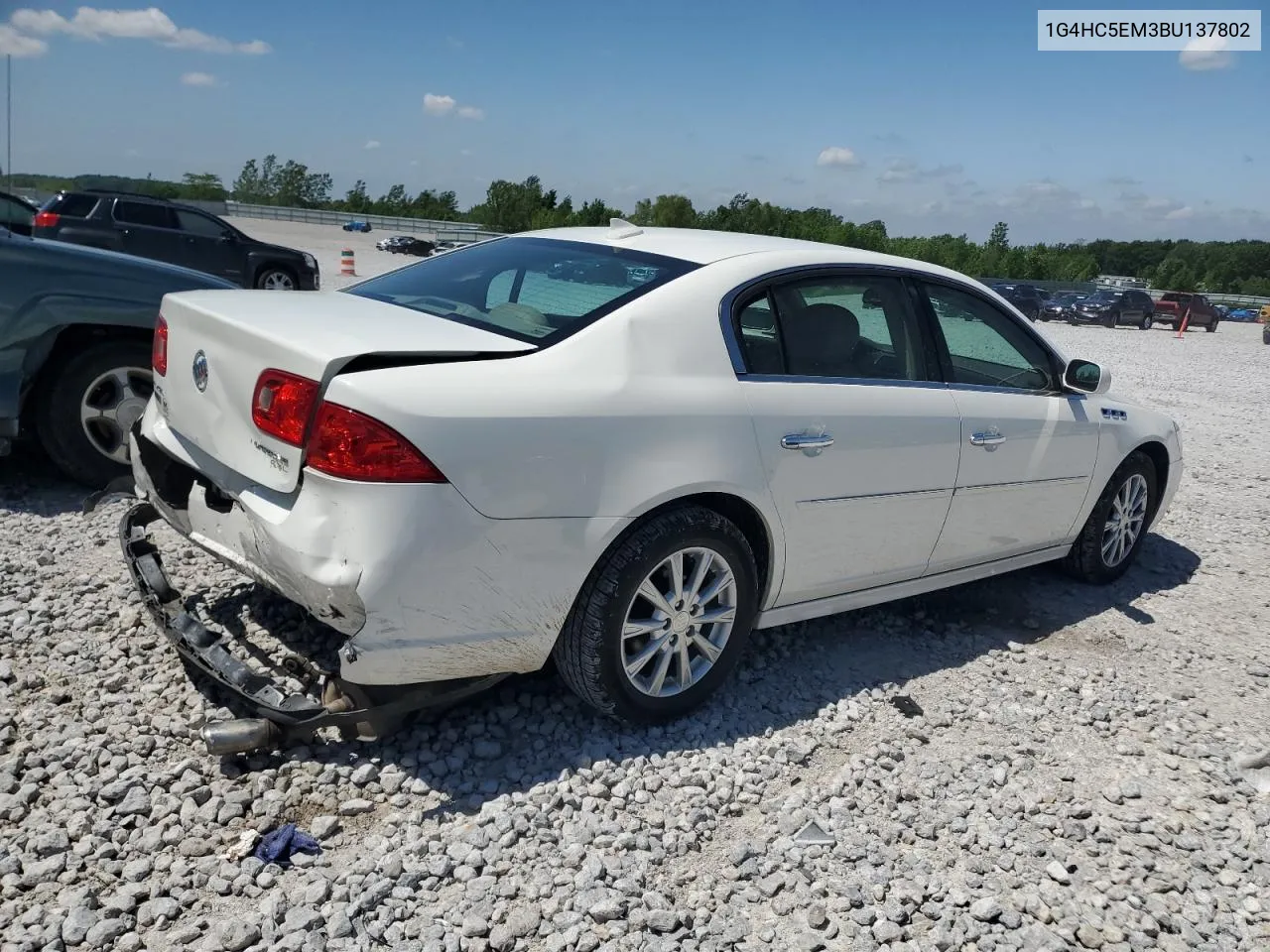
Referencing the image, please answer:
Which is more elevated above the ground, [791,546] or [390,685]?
[791,546]

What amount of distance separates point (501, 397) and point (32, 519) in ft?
10.7

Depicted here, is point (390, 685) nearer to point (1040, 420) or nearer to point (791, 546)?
point (791, 546)

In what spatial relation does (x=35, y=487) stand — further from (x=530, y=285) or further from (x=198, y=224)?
(x=198, y=224)

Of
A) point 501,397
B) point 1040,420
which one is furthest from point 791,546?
point 1040,420

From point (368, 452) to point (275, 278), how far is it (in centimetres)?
1564

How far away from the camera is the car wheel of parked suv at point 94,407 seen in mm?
5004

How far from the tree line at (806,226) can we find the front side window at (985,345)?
25.9m

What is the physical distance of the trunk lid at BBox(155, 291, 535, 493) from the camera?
2.83 m

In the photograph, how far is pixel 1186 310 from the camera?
35.9 meters

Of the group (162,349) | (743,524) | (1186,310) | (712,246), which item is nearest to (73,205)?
(162,349)

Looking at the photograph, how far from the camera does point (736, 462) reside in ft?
10.9

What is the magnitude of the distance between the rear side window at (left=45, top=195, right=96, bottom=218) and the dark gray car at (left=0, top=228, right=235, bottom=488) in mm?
12262

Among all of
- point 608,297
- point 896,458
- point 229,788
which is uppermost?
point 608,297

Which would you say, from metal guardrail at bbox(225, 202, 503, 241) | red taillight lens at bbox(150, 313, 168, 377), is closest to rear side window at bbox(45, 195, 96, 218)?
red taillight lens at bbox(150, 313, 168, 377)
